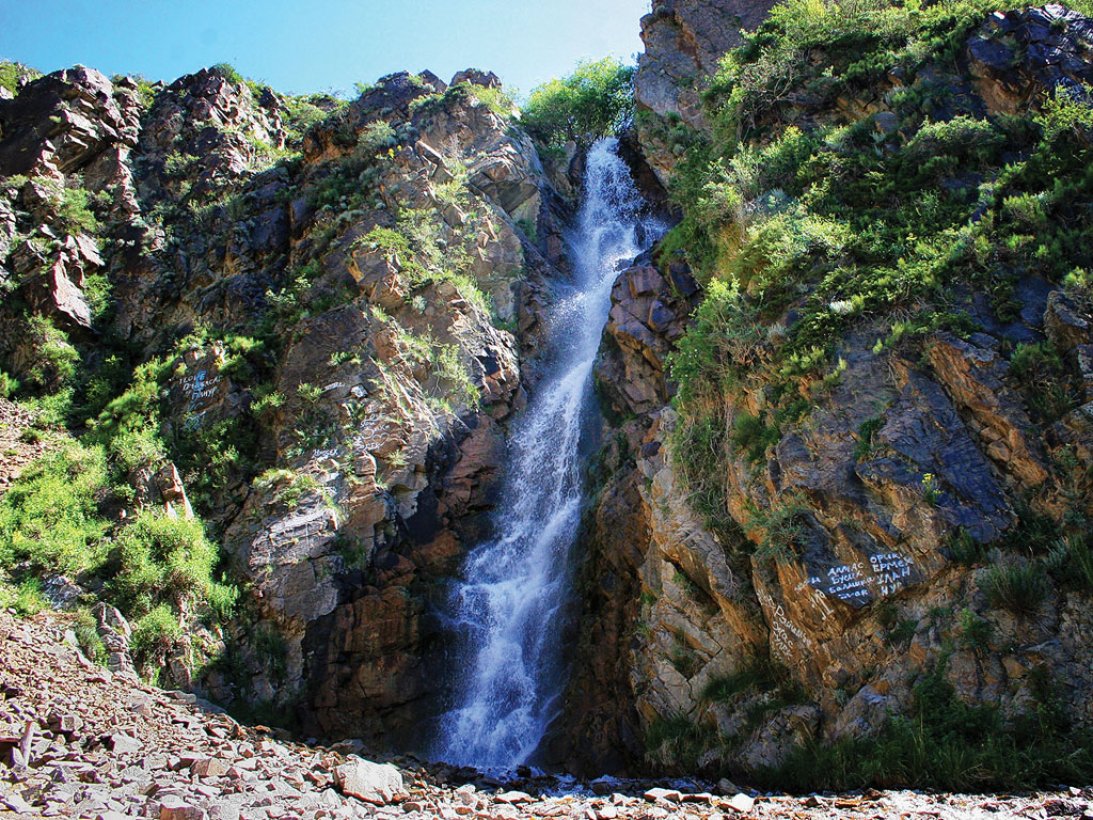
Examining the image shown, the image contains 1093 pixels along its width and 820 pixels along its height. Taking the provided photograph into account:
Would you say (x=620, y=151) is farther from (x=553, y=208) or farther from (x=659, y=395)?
(x=659, y=395)

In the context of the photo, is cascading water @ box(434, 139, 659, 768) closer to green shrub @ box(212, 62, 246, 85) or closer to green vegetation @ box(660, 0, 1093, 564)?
green vegetation @ box(660, 0, 1093, 564)

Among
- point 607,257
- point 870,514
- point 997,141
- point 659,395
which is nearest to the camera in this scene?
point 870,514

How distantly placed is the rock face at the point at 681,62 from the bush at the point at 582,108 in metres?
7.26

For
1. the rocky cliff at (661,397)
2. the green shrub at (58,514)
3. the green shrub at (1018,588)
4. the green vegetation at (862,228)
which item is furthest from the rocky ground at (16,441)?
the green shrub at (1018,588)

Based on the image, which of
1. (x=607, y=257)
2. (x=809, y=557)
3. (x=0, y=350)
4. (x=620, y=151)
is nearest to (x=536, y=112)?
(x=620, y=151)

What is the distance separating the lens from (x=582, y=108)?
41406 millimetres

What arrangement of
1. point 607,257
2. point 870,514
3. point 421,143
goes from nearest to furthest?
1. point 870,514
2. point 421,143
3. point 607,257

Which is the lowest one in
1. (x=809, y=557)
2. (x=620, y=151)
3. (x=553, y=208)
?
(x=809, y=557)

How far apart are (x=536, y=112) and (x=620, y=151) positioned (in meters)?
5.63

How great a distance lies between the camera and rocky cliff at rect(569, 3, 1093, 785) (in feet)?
35.1

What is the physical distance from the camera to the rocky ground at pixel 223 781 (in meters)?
9.38

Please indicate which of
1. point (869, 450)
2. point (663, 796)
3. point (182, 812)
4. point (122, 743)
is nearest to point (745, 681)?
point (663, 796)

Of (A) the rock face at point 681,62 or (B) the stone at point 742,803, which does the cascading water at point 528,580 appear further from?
(B) the stone at point 742,803

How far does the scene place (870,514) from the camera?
1228 cm
